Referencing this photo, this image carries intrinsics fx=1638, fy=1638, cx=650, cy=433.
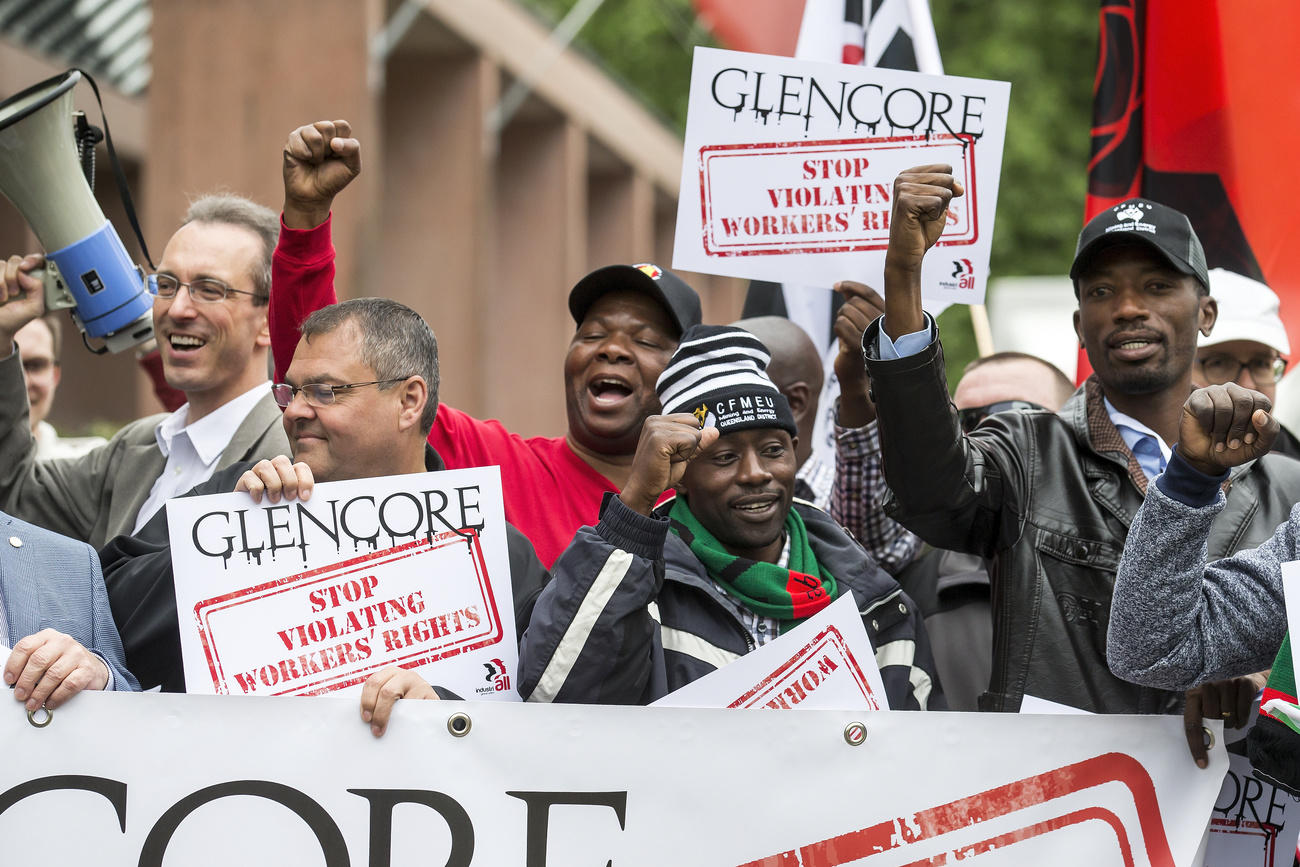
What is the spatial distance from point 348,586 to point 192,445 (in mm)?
1198

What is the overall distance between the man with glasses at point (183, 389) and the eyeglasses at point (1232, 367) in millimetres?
2668

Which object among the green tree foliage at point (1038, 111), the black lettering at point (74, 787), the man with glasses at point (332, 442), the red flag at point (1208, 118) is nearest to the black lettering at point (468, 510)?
the man with glasses at point (332, 442)

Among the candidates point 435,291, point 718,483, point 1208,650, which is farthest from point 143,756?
point 435,291

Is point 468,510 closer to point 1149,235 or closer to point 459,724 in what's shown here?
point 459,724

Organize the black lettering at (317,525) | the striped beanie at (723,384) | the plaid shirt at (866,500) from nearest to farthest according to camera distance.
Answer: the black lettering at (317,525) → the striped beanie at (723,384) → the plaid shirt at (866,500)

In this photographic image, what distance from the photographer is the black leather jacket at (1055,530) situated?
3.39 metres

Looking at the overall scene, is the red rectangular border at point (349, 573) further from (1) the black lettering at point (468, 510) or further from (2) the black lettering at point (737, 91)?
(2) the black lettering at point (737, 91)

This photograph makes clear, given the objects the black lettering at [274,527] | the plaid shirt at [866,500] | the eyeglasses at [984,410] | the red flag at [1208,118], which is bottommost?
the black lettering at [274,527]

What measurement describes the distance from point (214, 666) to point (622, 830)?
31.6 inches

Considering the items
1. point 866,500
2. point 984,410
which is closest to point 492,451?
point 866,500

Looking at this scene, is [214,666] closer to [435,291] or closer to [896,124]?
[896,124]

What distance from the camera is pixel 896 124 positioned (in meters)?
4.07

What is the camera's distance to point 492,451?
3994 mm

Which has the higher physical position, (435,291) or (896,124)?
(435,291)
